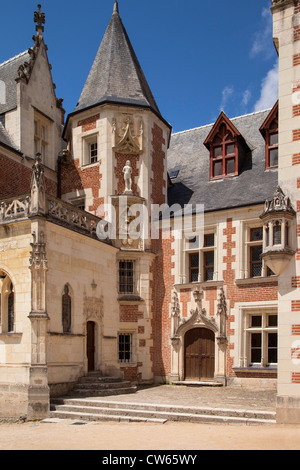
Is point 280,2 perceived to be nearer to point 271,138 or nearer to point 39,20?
point 271,138

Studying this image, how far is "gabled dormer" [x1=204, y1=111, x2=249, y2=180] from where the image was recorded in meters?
19.6

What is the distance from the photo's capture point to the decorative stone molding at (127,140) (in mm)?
19062

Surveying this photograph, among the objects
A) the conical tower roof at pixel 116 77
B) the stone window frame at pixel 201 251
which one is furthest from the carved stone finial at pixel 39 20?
the stone window frame at pixel 201 251

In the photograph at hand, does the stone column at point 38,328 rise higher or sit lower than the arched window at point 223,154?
lower

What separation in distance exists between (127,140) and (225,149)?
11.8 feet

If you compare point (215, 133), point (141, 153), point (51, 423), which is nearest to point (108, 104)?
point (141, 153)

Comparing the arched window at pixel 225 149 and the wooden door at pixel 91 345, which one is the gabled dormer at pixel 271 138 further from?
the wooden door at pixel 91 345

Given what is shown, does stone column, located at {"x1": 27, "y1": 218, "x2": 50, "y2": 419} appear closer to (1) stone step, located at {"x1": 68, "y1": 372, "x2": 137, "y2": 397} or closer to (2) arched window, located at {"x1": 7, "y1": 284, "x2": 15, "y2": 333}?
(2) arched window, located at {"x1": 7, "y1": 284, "x2": 15, "y2": 333}

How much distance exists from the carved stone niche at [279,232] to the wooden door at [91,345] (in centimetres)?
711

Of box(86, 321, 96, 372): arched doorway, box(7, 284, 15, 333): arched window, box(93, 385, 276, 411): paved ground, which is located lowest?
box(93, 385, 276, 411): paved ground

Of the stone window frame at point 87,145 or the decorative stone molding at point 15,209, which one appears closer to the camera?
the decorative stone molding at point 15,209

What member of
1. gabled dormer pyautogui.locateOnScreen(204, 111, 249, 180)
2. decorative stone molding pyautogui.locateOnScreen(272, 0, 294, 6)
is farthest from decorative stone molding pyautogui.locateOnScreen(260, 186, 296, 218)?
gabled dormer pyautogui.locateOnScreen(204, 111, 249, 180)

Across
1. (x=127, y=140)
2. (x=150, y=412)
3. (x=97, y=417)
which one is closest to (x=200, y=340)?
(x=150, y=412)

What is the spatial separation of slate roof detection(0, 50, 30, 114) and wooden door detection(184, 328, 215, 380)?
9.89m
